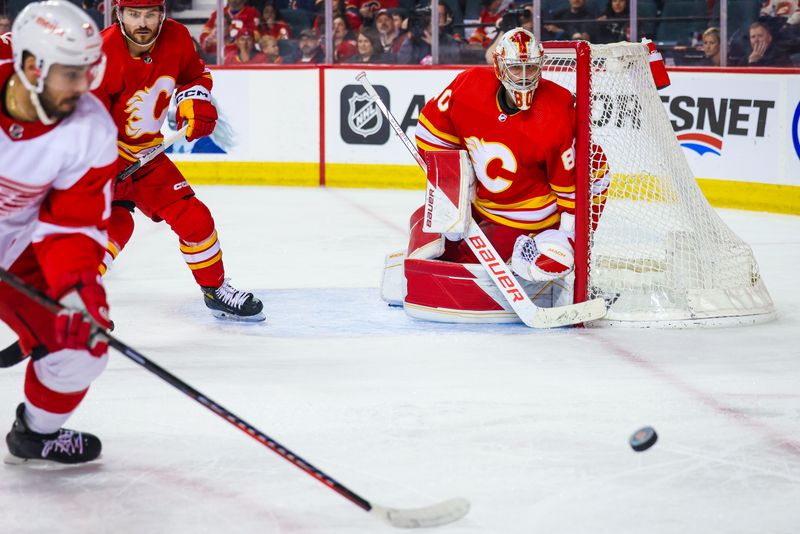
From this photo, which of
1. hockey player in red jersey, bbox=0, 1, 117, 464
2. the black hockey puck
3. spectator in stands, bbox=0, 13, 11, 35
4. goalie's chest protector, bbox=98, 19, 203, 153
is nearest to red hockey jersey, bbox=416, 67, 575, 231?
goalie's chest protector, bbox=98, 19, 203, 153

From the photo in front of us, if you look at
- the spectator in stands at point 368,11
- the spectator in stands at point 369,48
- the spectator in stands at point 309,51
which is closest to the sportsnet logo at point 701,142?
the spectator in stands at point 369,48

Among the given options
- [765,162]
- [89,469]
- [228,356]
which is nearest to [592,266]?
[228,356]

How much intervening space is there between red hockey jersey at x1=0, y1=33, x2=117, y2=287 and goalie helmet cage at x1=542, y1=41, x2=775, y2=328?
1767 millimetres

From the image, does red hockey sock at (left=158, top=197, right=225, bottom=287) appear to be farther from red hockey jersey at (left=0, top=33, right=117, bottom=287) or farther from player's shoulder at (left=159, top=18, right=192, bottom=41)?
red hockey jersey at (left=0, top=33, right=117, bottom=287)

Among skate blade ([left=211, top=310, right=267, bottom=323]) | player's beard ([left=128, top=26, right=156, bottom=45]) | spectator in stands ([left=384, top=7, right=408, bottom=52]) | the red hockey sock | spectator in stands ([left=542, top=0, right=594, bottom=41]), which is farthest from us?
spectator in stands ([left=384, top=7, right=408, bottom=52])

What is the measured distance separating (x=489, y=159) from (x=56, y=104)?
187cm

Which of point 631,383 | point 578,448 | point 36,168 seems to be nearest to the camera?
point 36,168

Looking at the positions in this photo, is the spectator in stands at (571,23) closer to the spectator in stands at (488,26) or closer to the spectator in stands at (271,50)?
the spectator in stands at (488,26)

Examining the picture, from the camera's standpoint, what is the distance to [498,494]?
2291mm

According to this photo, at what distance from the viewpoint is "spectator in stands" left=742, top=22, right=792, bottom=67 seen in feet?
19.7

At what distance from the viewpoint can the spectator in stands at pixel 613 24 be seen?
22.0 feet

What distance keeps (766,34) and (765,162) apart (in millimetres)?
663

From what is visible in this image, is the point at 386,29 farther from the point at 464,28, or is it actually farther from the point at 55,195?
the point at 55,195

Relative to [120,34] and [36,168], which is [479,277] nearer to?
[120,34]
